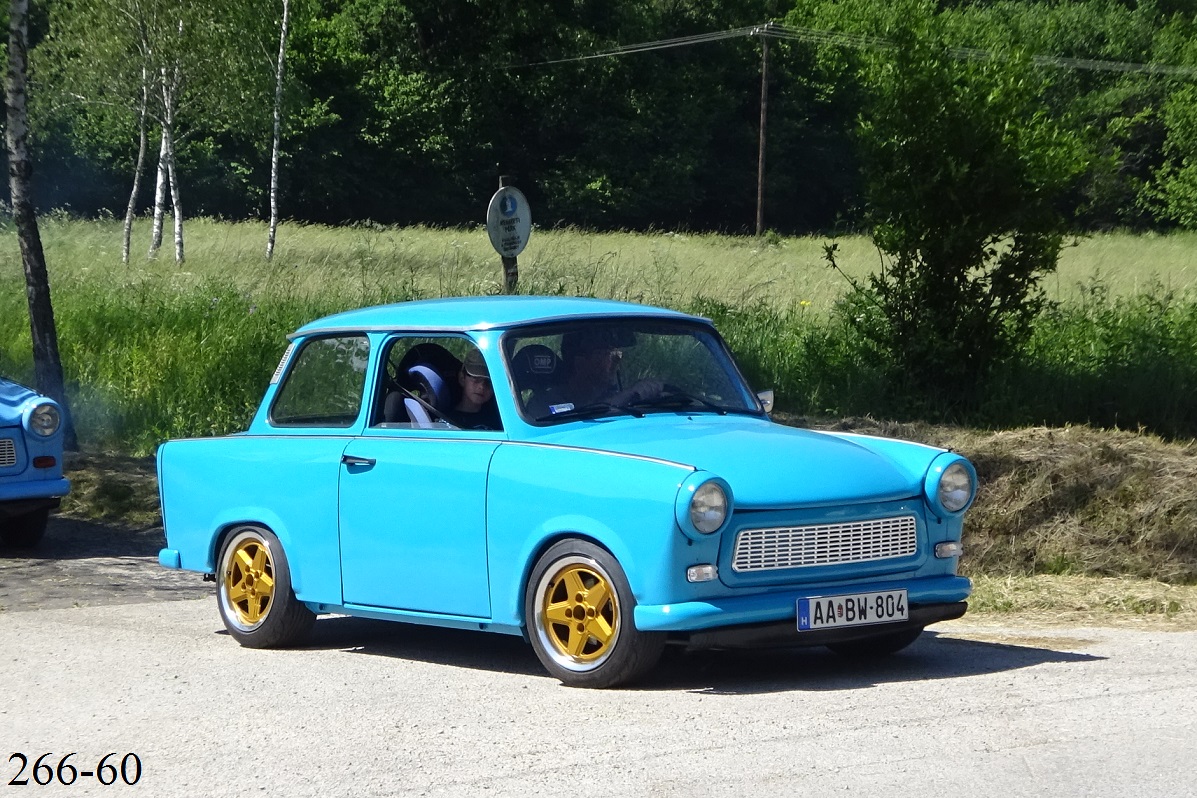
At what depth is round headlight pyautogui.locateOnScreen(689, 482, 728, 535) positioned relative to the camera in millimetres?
5969

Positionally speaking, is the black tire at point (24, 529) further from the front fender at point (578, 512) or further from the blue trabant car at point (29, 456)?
the front fender at point (578, 512)

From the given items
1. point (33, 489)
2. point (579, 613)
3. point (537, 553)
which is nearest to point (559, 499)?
point (537, 553)

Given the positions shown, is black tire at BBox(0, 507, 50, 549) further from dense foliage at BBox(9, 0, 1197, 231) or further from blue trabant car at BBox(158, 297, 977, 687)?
dense foliage at BBox(9, 0, 1197, 231)

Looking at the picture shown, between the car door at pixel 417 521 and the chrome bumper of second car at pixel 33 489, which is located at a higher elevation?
the car door at pixel 417 521

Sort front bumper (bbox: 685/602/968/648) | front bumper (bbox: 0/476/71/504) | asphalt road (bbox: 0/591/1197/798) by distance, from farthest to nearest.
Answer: front bumper (bbox: 0/476/71/504)
front bumper (bbox: 685/602/968/648)
asphalt road (bbox: 0/591/1197/798)

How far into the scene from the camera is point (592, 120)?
66000 mm

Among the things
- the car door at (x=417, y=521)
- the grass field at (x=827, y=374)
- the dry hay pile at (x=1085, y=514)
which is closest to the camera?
the car door at (x=417, y=521)

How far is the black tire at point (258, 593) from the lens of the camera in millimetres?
7578

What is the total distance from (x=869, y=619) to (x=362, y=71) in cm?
6191

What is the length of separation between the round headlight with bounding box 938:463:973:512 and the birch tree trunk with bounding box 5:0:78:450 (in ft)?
33.8

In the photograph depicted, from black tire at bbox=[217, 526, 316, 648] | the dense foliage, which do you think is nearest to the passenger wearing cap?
black tire at bbox=[217, 526, 316, 648]

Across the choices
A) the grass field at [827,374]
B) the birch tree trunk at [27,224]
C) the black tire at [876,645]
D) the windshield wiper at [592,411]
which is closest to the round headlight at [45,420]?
the grass field at [827,374]

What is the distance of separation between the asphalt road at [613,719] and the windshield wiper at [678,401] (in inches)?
46.3

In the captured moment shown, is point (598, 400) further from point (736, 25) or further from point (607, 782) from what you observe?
point (736, 25)
